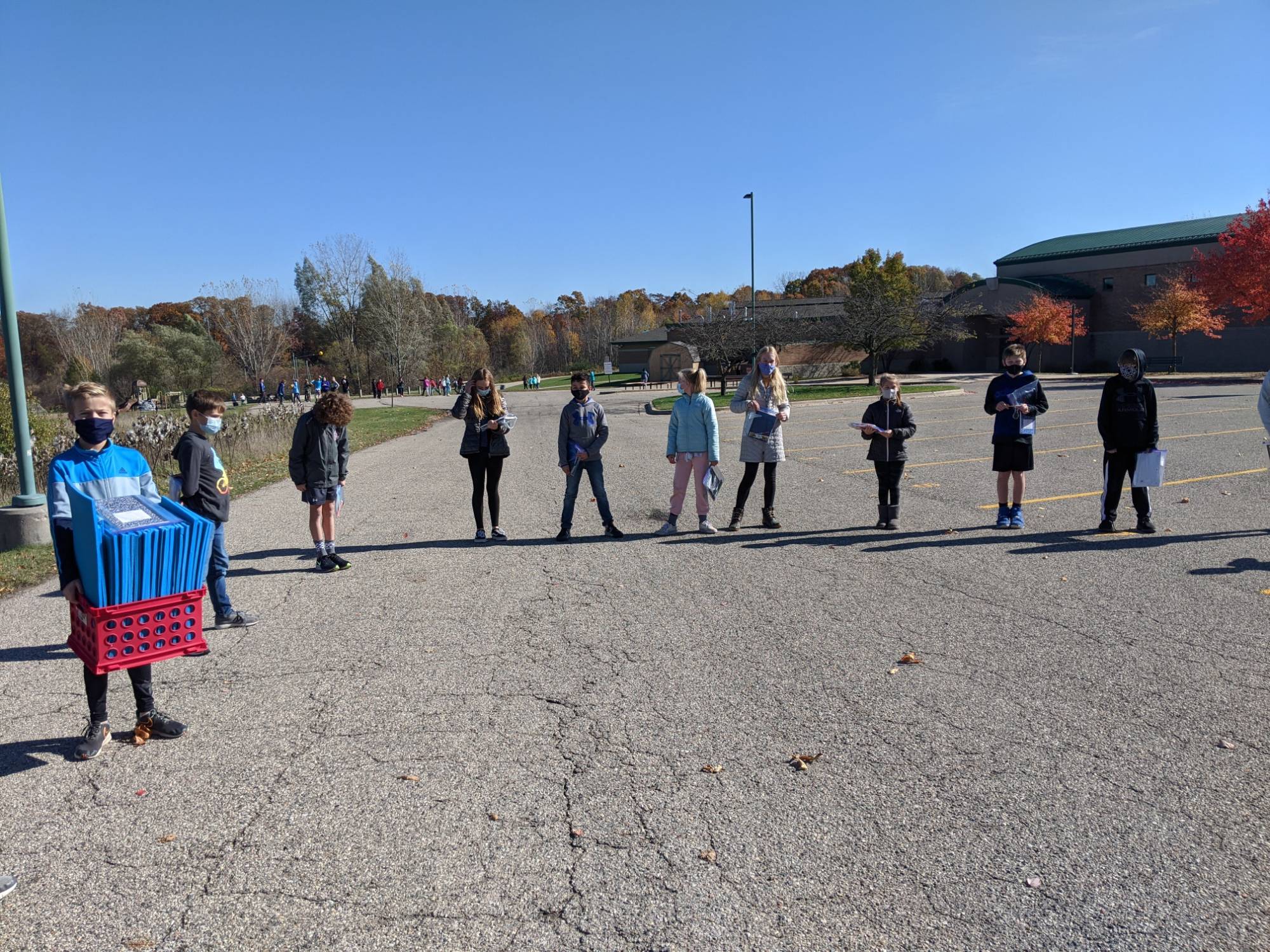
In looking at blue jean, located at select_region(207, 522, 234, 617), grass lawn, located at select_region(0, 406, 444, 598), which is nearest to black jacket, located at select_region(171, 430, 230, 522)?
blue jean, located at select_region(207, 522, 234, 617)

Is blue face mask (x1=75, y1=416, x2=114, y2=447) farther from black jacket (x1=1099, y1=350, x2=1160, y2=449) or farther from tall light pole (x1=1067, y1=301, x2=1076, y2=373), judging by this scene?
tall light pole (x1=1067, y1=301, x2=1076, y2=373)

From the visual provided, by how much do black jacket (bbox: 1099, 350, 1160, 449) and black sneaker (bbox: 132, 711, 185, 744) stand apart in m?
8.12

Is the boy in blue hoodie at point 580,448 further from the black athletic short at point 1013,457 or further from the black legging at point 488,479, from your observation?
the black athletic short at point 1013,457

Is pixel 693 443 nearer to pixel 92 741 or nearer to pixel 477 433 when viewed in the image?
pixel 477 433

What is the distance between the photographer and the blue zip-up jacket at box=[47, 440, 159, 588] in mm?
3869

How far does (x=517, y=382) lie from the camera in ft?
256

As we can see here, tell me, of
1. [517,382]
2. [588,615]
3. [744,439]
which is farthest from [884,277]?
[588,615]

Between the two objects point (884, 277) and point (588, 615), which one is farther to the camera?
point (884, 277)

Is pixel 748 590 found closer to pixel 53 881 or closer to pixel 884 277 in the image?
pixel 53 881

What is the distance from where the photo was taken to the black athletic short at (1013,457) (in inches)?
344

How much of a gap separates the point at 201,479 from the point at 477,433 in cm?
317

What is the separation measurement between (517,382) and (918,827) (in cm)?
7630

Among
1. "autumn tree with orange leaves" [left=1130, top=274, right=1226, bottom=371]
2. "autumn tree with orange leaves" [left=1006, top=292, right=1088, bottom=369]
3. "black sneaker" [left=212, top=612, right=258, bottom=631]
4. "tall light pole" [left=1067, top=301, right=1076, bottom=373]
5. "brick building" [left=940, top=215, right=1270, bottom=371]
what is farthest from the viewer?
"brick building" [left=940, top=215, right=1270, bottom=371]

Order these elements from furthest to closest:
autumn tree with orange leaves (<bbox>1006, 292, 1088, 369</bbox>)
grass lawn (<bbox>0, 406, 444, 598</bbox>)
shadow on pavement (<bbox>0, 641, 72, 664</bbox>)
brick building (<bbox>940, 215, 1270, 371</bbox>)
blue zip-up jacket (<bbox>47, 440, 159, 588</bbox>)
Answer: brick building (<bbox>940, 215, 1270, 371</bbox>) → autumn tree with orange leaves (<bbox>1006, 292, 1088, 369</bbox>) → grass lawn (<bbox>0, 406, 444, 598</bbox>) → shadow on pavement (<bbox>0, 641, 72, 664</bbox>) → blue zip-up jacket (<bbox>47, 440, 159, 588</bbox>)
